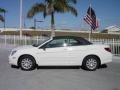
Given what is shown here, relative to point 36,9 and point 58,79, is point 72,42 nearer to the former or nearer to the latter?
point 58,79

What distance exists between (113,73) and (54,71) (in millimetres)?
2386

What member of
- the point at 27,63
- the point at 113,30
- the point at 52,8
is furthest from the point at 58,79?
the point at 113,30

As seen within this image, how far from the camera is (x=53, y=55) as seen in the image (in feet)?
38.6

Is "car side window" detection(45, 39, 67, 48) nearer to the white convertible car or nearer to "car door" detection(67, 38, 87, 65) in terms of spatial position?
the white convertible car

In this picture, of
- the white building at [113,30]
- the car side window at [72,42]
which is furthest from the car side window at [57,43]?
the white building at [113,30]

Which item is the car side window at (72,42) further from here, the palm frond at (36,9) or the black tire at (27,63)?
the palm frond at (36,9)

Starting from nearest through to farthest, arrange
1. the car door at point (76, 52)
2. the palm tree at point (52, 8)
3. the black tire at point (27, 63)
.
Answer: the black tire at point (27, 63)
the car door at point (76, 52)
the palm tree at point (52, 8)

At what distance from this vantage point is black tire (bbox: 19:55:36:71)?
11.7 m

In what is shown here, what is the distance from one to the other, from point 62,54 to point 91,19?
40.1ft

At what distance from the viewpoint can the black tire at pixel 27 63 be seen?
11.7 m

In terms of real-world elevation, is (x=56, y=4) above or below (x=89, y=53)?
above

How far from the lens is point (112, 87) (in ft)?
27.7

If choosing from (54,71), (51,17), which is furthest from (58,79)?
(51,17)

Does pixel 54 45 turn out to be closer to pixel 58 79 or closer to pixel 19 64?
pixel 19 64
